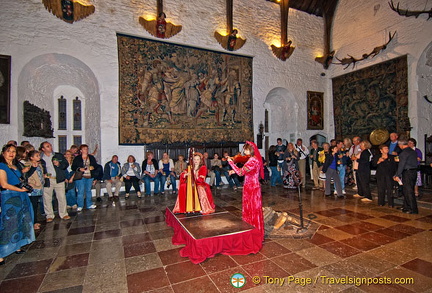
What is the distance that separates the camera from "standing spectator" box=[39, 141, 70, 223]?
5020mm

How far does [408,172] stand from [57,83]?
11.0m

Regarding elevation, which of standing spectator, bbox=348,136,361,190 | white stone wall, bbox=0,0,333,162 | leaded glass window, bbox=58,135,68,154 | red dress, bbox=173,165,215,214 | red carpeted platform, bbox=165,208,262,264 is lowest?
red carpeted platform, bbox=165,208,262,264

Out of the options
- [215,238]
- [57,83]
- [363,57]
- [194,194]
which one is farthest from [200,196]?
[363,57]

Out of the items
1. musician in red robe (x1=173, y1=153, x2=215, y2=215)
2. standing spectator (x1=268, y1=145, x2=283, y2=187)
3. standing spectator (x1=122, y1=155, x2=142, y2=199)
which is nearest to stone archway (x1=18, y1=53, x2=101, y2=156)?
standing spectator (x1=122, y1=155, x2=142, y2=199)

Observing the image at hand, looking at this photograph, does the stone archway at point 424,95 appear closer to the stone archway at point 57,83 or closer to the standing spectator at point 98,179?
the standing spectator at point 98,179

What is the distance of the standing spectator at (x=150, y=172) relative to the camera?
7.50 metres

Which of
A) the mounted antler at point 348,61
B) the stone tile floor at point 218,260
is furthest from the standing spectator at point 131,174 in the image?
the mounted antler at point 348,61

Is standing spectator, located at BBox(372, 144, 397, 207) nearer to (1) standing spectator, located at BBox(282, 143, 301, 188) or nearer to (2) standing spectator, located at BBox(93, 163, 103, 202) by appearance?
(1) standing spectator, located at BBox(282, 143, 301, 188)

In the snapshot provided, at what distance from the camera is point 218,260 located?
3.11 m

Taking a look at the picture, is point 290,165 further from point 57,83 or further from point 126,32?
point 57,83

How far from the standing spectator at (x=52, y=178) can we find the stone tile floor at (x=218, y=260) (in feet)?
1.13

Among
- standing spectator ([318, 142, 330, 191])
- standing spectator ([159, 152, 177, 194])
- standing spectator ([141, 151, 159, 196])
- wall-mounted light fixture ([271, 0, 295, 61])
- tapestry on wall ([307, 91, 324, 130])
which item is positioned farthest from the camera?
tapestry on wall ([307, 91, 324, 130])

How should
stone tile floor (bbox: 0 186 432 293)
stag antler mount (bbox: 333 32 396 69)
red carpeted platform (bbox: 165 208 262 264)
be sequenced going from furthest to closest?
stag antler mount (bbox: 333 32 396 69) < red carpeted platform (bbox: 165 208 262 264) < stone tile floor (bbox: 0 186 432 293)

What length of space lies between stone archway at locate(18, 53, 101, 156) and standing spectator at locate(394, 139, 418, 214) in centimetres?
868
